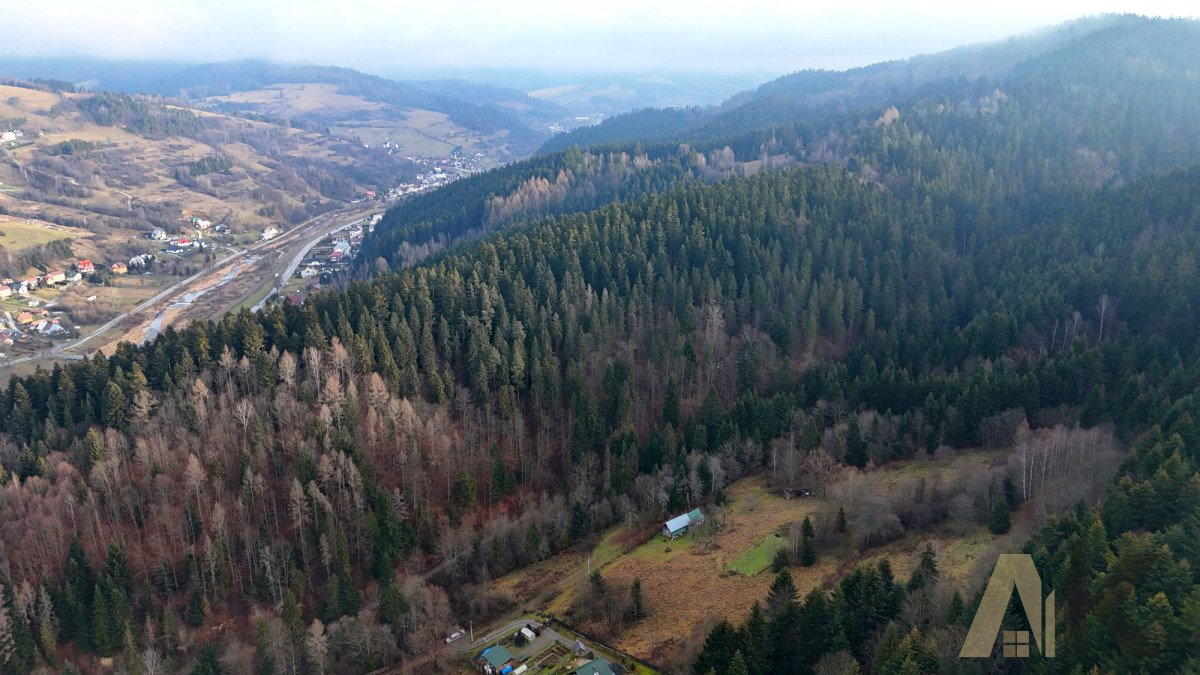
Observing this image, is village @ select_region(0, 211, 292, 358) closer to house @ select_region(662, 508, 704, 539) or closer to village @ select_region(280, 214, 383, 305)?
village @ select_region(280, 214, 383, 305)

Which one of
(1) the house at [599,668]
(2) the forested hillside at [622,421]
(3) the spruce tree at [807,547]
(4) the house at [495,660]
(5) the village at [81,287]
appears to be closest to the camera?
(2) the forested hillside at [622,421]

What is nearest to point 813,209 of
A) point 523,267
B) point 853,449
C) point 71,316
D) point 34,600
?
point 523,267

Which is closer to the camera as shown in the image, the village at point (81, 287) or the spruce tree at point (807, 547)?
the spruce tree at point (807, 547)

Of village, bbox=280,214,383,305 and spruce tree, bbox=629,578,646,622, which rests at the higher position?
village, bbox=280,214,383,305

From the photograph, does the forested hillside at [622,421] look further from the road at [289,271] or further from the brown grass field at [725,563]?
the road at [289,271]

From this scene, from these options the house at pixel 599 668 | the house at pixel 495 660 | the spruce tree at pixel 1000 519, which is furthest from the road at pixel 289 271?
the spruce tree at pixel 1000 519

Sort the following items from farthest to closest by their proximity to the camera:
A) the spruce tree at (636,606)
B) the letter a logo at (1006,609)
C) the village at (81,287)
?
the village at (81,287) < the spruce tree at (636,606) < the letter a logo at (1006,609)

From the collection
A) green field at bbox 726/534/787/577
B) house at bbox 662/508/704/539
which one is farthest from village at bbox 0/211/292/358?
green field at bbox 726/534/787/577

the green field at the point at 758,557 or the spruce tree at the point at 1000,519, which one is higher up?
the spruce tree at the point at 1000,519
